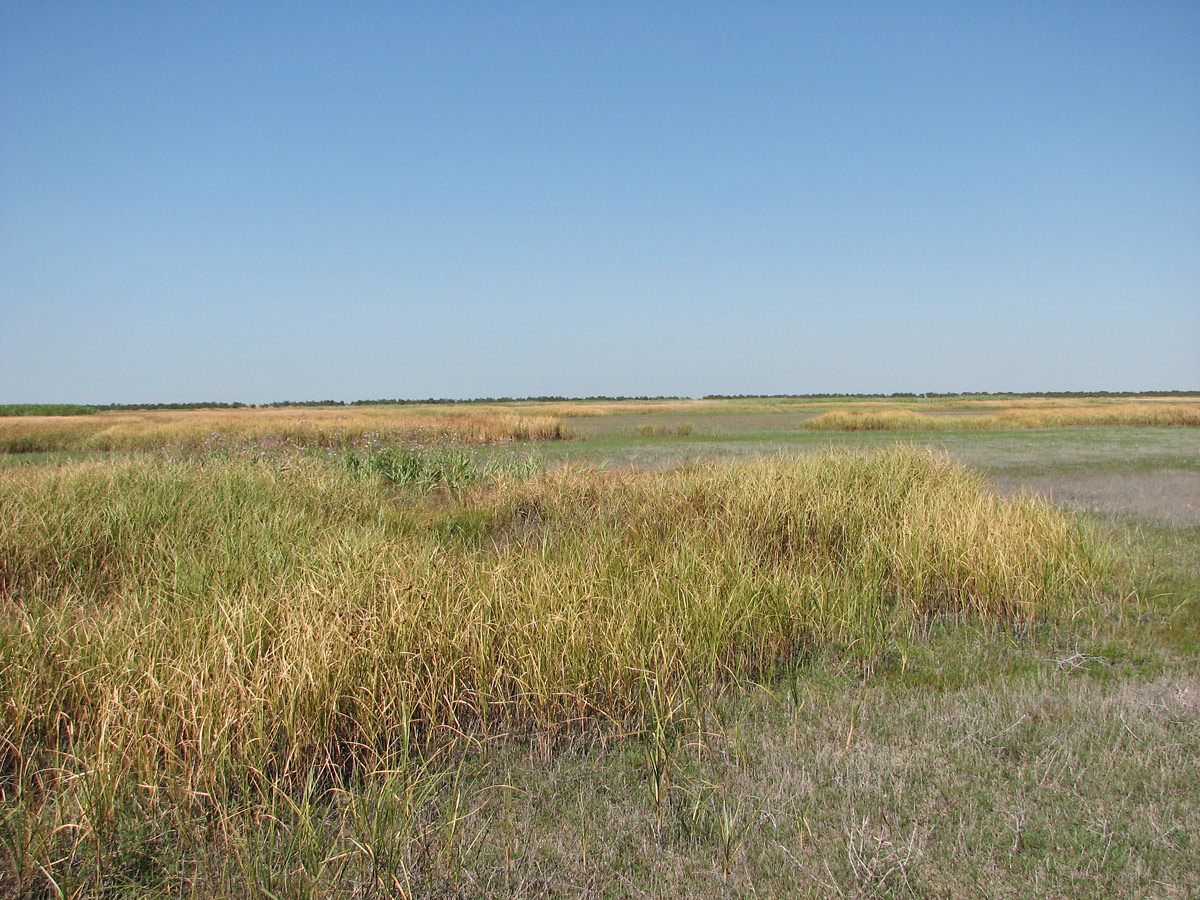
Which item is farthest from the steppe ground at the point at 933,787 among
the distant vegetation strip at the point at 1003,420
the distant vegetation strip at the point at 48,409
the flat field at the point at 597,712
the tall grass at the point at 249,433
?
the distant vegetation strip at the point at 48,409

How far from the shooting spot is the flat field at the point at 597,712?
248 cm

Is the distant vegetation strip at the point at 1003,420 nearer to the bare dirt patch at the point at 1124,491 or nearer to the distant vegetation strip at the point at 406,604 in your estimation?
the bare dirt patch at the point at 1124,491

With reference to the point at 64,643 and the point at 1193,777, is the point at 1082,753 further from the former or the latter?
the point at 64,643

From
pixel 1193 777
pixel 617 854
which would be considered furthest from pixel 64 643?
pixel 1193 777

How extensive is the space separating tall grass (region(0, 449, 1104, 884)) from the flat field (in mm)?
31

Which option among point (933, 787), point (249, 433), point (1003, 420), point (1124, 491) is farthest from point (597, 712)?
point (1003, 420)

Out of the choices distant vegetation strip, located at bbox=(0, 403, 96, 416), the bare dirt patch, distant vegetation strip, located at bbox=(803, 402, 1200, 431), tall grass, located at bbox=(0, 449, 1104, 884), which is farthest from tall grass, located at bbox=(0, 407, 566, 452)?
distant vegetation strip, located at bbox=(0, 403, 96, 416)

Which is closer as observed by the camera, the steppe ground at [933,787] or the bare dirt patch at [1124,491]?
Answer: the steppe ground at [933,787]

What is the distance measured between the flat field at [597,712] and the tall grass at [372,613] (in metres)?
0.03

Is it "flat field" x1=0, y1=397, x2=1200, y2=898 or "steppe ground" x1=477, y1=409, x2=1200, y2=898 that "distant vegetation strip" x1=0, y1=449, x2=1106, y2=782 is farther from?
"steppe ground" x1=477, y1=409, x2=1200, y2=898

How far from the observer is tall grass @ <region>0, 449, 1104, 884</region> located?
2.97m

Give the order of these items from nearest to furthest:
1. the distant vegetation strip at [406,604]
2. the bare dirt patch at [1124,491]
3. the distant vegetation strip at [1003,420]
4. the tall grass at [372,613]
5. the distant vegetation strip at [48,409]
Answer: the tall grass at [372,613] < the distant vegetation strip at [406,604] < the bare dirt patch at [1124,491] < the distant vegetation strip at [1003,420] < the distant vegetation strip at [48,409]

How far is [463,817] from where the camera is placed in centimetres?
258

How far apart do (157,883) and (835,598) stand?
4.02 metres
